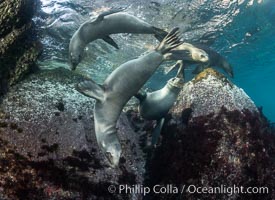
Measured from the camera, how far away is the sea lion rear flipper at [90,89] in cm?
509

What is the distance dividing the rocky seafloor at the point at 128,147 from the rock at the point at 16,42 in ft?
0.84

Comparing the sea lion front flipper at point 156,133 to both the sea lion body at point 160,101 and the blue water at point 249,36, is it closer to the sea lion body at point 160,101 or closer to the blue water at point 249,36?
the sea lion body at point 160,101

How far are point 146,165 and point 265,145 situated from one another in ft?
8.26

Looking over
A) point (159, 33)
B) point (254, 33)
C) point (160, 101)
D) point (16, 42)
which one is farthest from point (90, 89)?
point (254, 33)

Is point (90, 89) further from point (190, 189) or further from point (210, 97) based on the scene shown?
point (210, 97)

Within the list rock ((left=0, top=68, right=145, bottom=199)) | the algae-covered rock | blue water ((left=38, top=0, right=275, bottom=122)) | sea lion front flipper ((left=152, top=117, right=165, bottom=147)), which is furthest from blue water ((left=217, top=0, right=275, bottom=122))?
rock ((left=0, top=68, right=145, bottom=199))

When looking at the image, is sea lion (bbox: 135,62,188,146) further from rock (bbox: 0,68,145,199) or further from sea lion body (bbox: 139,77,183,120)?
rock (bbox: 0,68,145,199)

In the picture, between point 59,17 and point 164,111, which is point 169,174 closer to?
point 164,111

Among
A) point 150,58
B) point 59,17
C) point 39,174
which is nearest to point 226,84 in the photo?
point 150,58

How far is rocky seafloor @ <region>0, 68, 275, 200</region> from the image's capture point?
5.10m

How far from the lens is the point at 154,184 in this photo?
19.3 feet

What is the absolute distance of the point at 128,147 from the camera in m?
6.53

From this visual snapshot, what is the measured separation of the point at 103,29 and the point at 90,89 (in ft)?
7.55

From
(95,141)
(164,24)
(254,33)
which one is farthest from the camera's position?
(254,33)
